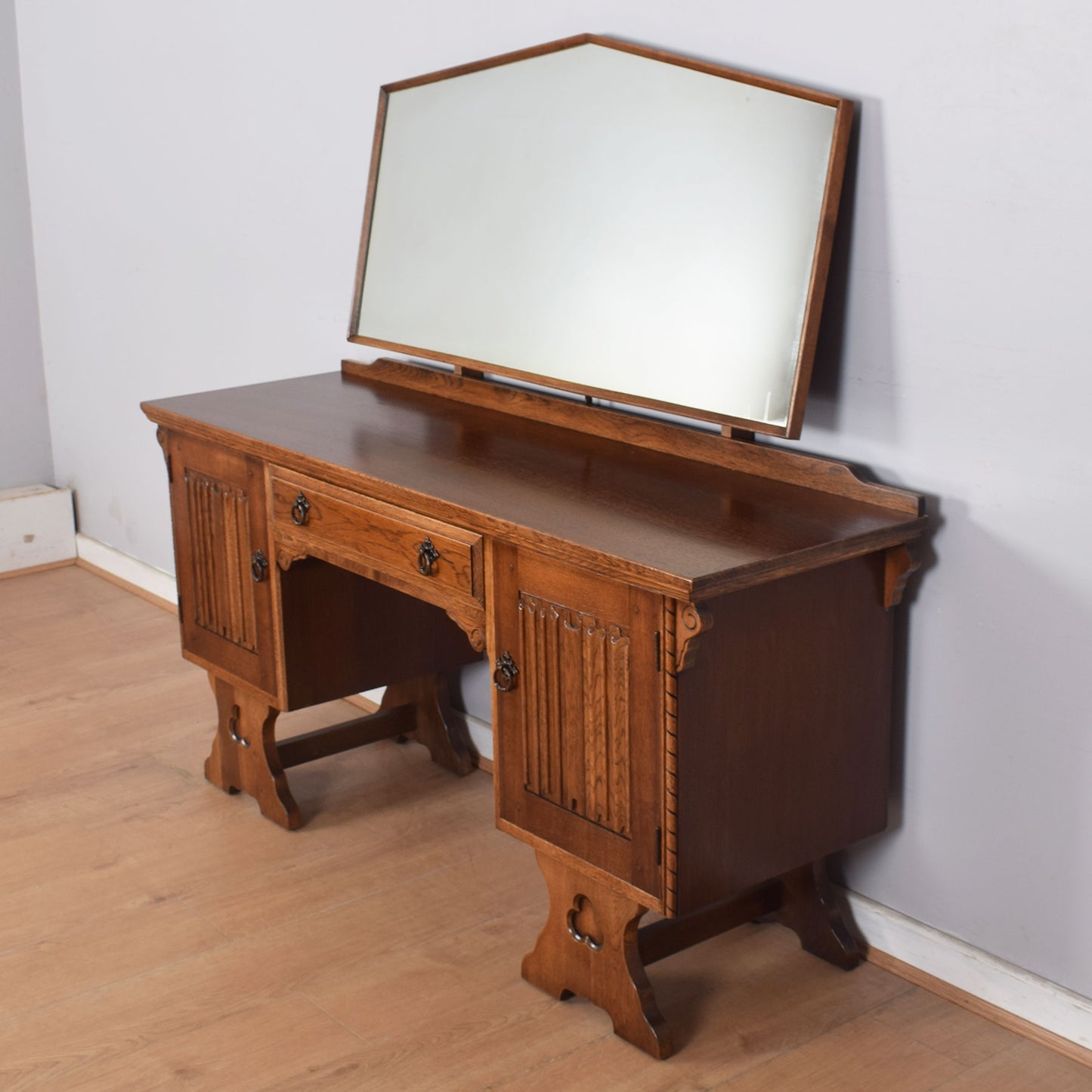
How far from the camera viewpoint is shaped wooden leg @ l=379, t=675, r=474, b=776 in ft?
10.8

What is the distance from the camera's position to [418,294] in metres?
3.06

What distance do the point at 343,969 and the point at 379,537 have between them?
0.77 meters

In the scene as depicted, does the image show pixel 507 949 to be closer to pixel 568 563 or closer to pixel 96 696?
pixel 568 563

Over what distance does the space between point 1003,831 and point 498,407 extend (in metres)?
1.27

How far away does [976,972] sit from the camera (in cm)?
237

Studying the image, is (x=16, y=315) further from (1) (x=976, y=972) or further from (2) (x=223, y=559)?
(1) (x=976, y=972)

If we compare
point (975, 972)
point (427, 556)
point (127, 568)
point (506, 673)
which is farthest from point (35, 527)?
point (975, 972)

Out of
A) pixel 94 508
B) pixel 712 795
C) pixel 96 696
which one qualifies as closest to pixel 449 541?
pixel 712 795

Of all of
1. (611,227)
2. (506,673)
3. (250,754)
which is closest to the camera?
(506,673)

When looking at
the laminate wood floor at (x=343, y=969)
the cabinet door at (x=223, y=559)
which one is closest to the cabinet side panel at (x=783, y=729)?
the laminate wood floor at (x=343, y=969)

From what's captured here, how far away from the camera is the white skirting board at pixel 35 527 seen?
185 inches

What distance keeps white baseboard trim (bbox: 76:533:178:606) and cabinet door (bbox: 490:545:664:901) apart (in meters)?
2.20

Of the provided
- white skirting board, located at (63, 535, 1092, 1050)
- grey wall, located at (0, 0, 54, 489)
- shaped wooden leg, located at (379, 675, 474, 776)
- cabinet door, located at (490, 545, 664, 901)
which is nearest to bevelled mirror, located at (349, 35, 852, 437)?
cabinet door, located at (490, 545, 664, 901)

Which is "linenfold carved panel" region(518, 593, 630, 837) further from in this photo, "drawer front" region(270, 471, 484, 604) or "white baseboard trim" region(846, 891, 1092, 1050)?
"white baseboard trim" region(846, 891, 1092, 1050)
